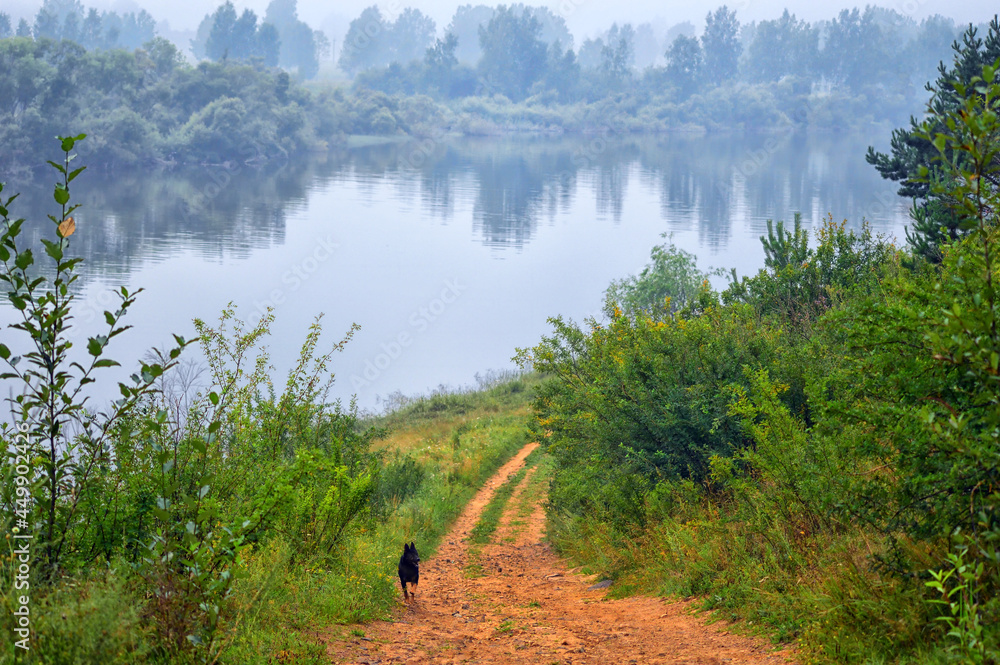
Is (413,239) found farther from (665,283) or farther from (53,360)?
(53,360)

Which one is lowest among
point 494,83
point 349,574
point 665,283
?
point 665,283

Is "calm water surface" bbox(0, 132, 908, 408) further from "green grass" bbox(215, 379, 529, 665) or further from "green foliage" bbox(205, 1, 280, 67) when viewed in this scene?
"green foliage" bbox(205, 1, 280, 67)

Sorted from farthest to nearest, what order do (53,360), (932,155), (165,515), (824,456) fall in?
(932,155) → (824,456) → (53,360) → (165,515)

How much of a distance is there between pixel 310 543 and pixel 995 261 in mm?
6449

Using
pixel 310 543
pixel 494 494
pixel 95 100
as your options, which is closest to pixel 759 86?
pixel 95 100

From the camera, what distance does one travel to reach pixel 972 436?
4996 millimetres

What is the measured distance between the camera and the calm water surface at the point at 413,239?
3838 cm

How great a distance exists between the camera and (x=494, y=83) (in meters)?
147

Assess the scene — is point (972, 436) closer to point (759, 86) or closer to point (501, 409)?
point (501, 409)

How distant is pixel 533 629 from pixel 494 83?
146 m

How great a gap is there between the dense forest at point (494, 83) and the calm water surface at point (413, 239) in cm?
560

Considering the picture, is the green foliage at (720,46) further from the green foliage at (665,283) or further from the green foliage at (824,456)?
the green foliage at (824,456)

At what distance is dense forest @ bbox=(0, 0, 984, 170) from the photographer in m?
82.8

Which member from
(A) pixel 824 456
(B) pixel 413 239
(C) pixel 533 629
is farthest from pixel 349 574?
(B) pixel 413 239
